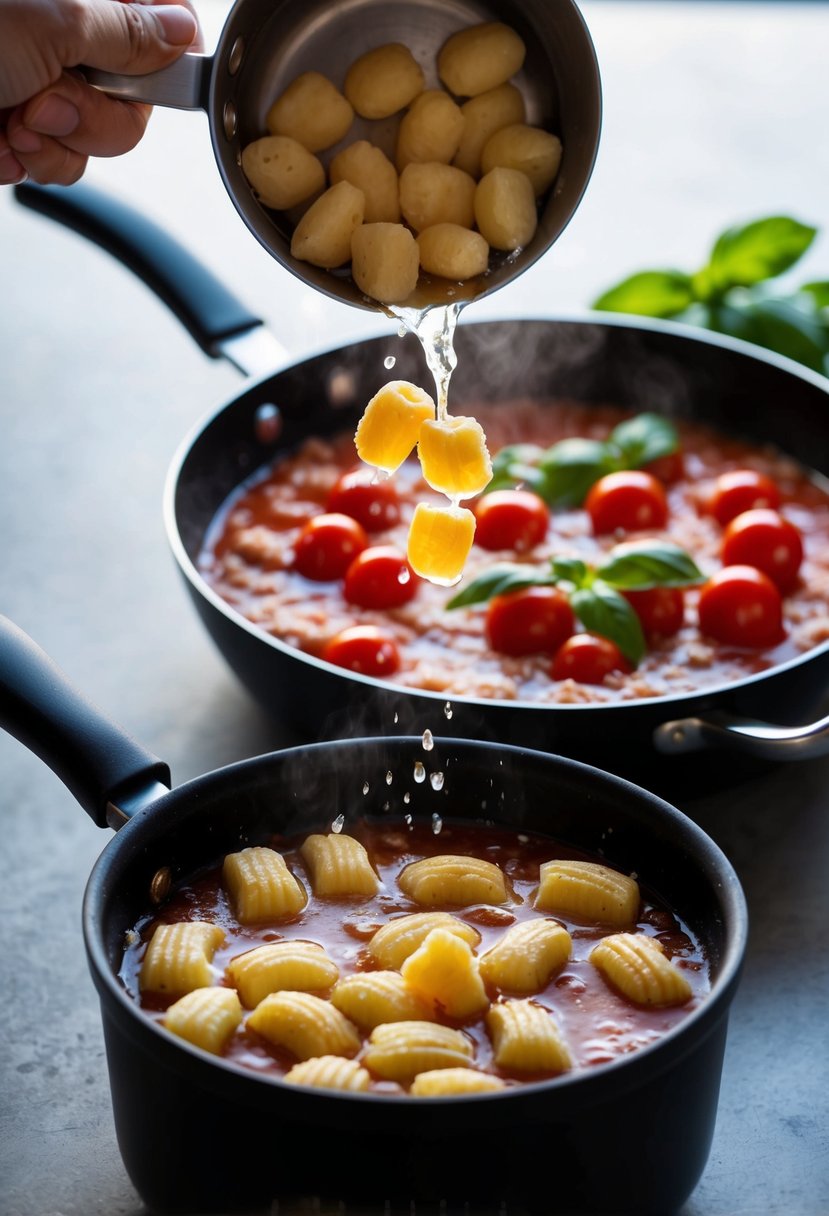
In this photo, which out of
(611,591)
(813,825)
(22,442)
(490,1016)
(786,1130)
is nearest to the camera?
(490,1016)

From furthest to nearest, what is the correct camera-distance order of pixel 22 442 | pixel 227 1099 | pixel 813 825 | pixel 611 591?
1. pixel 22 442
2. pixel 611 591
3. pixel 813 825
4. pixel 227 1099

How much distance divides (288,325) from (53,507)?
0.94 metres

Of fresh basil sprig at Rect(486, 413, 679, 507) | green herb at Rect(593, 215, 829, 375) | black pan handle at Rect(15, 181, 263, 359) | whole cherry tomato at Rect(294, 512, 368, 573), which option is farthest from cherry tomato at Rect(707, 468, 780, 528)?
black pan handle at Rect(15, 181, 263, 359)

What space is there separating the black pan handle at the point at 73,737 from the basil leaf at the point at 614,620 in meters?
0.88

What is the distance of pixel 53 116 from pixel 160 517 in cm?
118

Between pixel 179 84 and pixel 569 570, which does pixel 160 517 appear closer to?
pixel 569 570

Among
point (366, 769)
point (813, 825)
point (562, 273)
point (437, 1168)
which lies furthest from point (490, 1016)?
point (562, 273)

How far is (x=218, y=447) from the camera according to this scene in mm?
2783

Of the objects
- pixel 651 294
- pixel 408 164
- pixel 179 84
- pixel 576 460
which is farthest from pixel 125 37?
pixel 651 294

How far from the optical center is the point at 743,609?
2.45 metres

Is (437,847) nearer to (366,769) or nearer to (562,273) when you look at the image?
(366,769)

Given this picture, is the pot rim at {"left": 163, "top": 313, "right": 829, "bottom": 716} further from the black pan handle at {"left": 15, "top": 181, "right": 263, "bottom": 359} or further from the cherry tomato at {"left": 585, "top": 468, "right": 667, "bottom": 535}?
the cherry tomato at {"left": 585, "top": 468, "right": 667, "bottom": 535}

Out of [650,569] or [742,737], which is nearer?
[742,737]

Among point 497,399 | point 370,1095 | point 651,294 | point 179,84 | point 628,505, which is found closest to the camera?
point 370,1095
